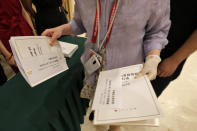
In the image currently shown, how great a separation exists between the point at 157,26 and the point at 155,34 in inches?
1.4

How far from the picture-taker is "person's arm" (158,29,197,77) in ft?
2.06

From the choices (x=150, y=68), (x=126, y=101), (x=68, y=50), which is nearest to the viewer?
(x=126, y=101)

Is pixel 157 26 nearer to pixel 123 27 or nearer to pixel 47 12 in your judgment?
pixel 123 27

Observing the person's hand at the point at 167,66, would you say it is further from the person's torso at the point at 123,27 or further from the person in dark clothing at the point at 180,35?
the person's torso at the point at 123,27

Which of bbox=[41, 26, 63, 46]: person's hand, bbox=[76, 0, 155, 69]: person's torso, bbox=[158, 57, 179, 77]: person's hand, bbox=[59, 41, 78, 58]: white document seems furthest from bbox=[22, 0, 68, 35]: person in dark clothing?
bbox=[158, 57, 179, 77]: person's hand

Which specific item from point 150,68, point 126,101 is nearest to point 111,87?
point 126,101

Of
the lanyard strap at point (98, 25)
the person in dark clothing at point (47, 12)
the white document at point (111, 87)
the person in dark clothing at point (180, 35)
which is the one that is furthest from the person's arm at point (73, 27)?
the person in dark clothing at point (47, 12)

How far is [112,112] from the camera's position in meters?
0.40

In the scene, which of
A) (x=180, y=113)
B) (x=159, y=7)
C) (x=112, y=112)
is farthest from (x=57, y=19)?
(x=180, y=113)

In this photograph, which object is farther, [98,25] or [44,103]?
[44,103]

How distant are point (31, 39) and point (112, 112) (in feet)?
1.46

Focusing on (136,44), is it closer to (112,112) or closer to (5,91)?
(112,112)

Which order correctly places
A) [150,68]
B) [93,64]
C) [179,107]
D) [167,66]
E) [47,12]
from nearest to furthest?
1. [150,68]
2. [93,64]
3. [167,66]
4. [179,107]
5. [47,12]

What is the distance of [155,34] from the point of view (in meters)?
0.57
